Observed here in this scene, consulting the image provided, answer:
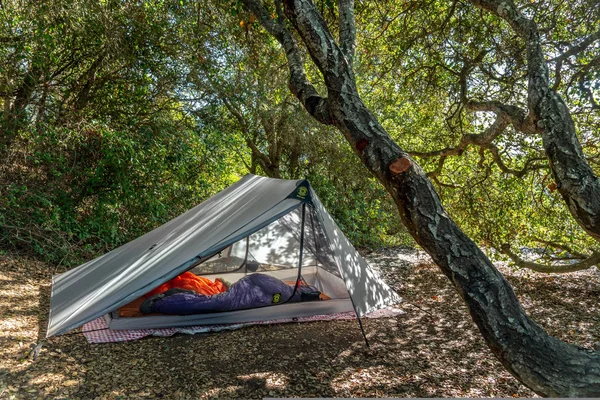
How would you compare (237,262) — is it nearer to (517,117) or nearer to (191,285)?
(191,285)

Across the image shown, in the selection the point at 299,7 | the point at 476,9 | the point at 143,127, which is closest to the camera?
the point at 299,7

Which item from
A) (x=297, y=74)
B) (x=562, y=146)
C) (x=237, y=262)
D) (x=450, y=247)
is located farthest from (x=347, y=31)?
(x=237, y=262)

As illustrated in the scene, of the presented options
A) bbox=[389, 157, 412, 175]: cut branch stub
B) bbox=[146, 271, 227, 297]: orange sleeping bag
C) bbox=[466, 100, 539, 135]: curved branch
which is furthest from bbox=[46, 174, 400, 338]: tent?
bbox=[466, 100, 539, 135]: curved branch

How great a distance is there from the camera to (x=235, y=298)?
3.39 m

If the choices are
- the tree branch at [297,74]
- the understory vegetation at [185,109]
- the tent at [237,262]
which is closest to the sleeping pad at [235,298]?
the tent at [237,262]

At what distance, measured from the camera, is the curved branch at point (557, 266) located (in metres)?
4.18

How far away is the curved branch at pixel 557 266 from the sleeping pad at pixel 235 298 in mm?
2253

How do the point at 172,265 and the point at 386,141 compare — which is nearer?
the point at 386,141

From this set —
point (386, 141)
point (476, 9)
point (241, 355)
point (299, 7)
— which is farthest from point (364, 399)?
point (476, 9)

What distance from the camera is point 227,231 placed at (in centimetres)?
307

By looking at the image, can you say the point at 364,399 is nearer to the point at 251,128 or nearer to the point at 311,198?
the point at 311,198

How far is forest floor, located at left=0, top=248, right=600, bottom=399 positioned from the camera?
237 centimetres

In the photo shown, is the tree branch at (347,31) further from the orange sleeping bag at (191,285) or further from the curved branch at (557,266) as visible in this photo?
the curved branch at (557,266)

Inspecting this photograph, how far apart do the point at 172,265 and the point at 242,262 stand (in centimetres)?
151
